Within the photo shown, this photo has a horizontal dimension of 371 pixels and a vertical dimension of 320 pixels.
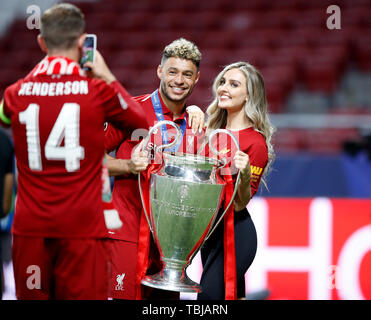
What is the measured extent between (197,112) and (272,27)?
7058 millimetres

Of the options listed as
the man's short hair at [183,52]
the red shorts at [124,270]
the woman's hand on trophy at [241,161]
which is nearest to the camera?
the woman's hand on trophy at [241,161]

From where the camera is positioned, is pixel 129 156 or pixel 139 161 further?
pixel 129 156

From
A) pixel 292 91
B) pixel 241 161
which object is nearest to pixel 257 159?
pixel 241 161

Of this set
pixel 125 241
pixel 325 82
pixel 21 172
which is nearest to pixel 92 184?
pixel 21 172

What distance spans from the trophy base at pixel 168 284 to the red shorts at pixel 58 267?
42 cm

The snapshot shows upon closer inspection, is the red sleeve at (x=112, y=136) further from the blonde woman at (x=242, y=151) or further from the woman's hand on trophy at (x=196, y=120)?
the blonde woman at (x=242, y=151)

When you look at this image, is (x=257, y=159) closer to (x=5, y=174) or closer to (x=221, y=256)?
(x=221, y=256)

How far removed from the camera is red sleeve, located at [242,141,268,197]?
3039mm

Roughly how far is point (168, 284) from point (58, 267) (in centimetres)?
57

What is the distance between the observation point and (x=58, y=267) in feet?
7.35

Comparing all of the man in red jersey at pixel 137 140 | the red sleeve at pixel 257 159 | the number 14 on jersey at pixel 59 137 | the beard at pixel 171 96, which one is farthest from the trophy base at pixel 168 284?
the beard at pixel 171 96

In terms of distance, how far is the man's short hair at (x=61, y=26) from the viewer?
2180 millimetres

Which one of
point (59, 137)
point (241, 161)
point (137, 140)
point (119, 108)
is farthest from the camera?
point (137, 140)
